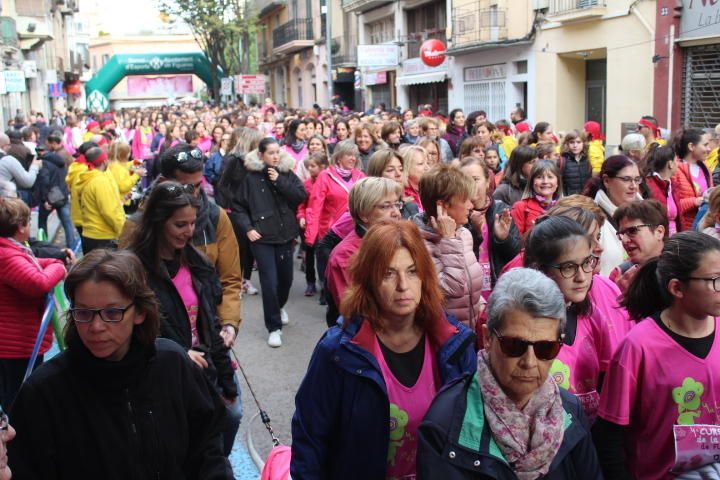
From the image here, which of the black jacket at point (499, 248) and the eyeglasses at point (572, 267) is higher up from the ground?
the eyeglasses at point (572, 267)

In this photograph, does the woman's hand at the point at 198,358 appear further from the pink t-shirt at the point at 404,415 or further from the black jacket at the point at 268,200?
the black jacket at the point at 268,200

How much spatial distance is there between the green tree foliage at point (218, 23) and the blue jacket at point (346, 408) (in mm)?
44990

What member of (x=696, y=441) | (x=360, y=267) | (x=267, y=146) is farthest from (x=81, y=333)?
(x=267, y=146)

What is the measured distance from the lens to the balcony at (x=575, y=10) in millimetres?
18812

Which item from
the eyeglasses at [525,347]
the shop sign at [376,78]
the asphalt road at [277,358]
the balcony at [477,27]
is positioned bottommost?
the asphalt road at [277,358]

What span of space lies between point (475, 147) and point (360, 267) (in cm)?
572

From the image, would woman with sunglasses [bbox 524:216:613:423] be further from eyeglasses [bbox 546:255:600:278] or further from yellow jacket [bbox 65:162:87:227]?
yellow jacket [bbox 65:162:87:227]

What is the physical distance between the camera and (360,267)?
3070mm

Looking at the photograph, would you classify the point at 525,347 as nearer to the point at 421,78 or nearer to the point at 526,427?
the point at 526,427

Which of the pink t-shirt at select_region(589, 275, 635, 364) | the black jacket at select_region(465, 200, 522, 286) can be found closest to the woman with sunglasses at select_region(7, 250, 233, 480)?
the pink t-shirt at select_region(589, 275, 635, 364)

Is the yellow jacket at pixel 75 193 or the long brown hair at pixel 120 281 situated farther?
the yellow jacket at pixel 75 193

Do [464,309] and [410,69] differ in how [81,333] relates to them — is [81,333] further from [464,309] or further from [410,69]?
[410,69]

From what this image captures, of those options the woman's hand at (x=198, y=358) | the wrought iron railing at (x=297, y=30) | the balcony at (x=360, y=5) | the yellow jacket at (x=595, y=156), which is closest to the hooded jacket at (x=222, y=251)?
the woman's hand at (x=198, y=358)

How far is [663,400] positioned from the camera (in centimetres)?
278
